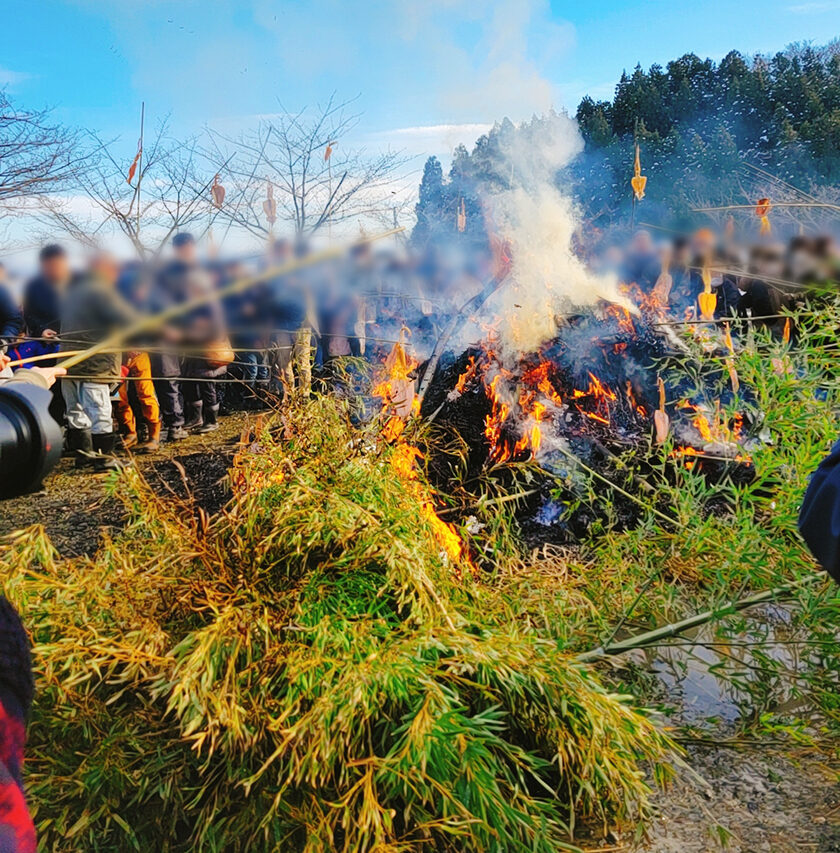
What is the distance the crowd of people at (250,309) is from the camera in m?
0.77

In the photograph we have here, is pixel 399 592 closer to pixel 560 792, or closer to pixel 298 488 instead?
pixel 298 488

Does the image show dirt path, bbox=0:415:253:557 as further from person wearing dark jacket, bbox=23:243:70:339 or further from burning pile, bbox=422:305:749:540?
person wearing dark jacket, bbox=23:243:70:339

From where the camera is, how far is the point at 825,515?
151 cm

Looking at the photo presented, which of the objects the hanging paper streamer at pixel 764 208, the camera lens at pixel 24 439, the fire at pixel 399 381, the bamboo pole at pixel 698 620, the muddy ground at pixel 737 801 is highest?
the hanging paper streamer at pixel 764 208

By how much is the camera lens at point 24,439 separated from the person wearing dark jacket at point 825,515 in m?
1.39

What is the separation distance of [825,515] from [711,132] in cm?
2046

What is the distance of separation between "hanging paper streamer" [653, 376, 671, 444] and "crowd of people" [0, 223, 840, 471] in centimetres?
88

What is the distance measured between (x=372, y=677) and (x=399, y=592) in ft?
1.24

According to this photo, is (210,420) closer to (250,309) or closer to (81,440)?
(81,440)

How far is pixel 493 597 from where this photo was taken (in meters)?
2.58

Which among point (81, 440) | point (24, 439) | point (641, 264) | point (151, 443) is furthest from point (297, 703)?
point (641, 264)

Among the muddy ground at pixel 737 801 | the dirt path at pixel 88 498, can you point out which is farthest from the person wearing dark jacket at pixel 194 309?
the dirt path at pixel 88 498

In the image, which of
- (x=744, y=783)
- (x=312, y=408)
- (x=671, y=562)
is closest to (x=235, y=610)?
(x=312, y=408)

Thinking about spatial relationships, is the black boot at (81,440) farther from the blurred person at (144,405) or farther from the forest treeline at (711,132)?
the forest treeline at (711,132)
